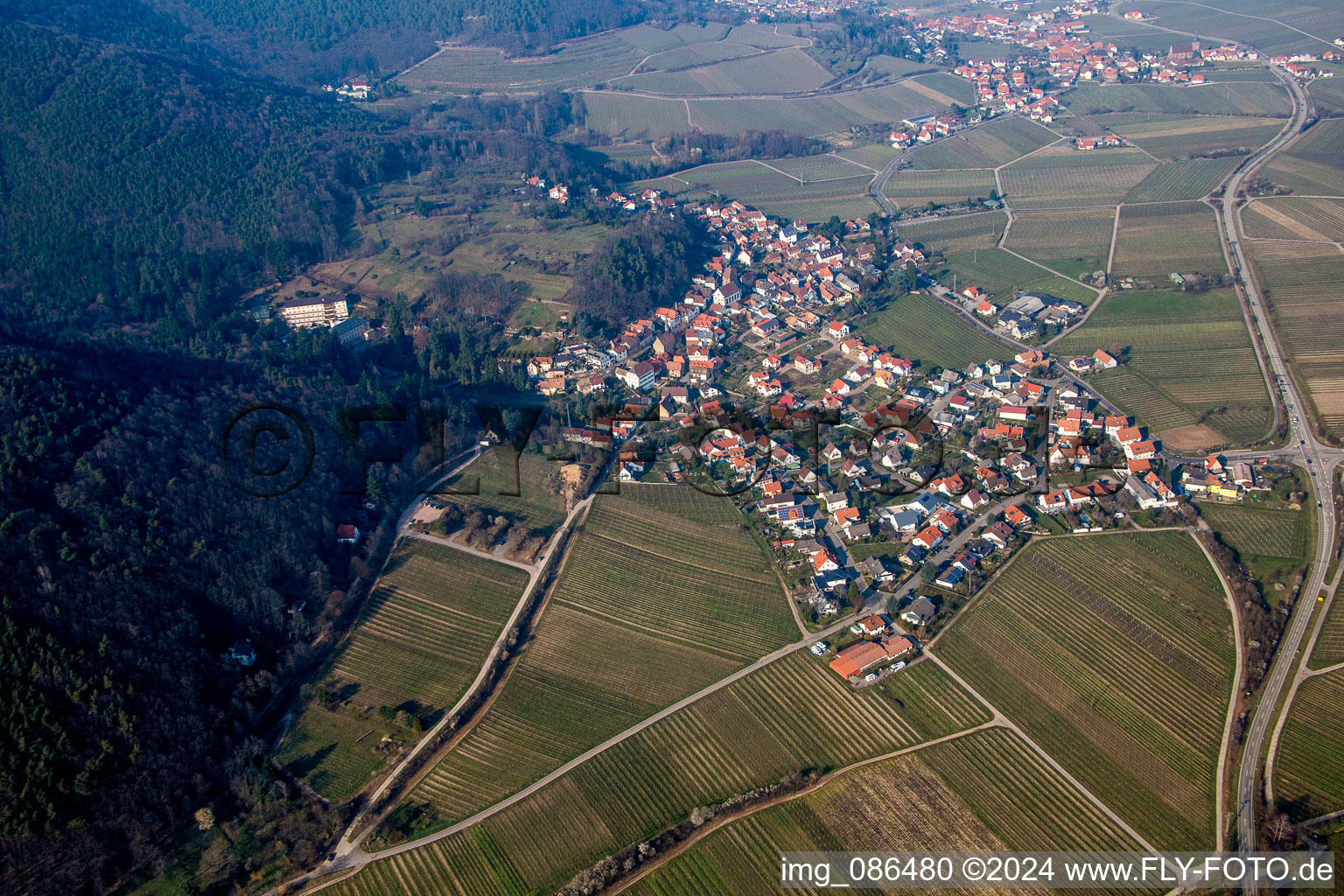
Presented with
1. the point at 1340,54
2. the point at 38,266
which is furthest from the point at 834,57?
the point at 38,266

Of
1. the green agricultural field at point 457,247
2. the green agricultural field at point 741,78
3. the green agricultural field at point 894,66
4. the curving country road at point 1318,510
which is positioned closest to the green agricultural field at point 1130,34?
the green agricultural field at point 894,66

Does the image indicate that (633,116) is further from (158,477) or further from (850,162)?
(158,477)

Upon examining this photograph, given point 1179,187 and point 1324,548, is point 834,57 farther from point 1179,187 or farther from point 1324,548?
point 1324,548

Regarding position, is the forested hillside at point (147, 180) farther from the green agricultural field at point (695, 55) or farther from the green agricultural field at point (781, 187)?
the green agricultural field at point (695, 55)

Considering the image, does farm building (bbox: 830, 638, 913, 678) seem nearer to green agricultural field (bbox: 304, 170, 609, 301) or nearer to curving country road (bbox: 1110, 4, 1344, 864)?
curving country road (bbox: 1110, 4, 1344, 864)

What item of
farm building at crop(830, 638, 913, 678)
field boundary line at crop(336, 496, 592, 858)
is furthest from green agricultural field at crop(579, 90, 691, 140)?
farm building at crop(830, 638, 913, 678)

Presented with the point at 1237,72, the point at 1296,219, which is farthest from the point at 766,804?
the point at 1237,72
